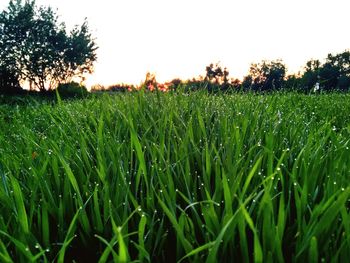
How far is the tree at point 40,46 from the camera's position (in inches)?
1267

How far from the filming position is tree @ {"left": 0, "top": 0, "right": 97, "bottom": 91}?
3219 centimetres

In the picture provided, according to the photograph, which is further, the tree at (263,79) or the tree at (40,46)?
the tree at (40,46)

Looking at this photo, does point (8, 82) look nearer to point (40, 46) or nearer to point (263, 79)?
point (40, 46)

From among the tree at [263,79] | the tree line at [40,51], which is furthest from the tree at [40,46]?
Answer: the tree at [263,79]

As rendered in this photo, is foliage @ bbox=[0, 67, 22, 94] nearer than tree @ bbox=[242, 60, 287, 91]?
No

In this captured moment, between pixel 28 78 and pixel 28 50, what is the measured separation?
272cm

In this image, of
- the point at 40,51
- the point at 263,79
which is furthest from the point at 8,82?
the point at 263,79

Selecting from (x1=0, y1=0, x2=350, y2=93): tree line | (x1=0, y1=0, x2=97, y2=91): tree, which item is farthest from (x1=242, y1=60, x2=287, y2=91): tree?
(x1=0, y1=0, x2=97, y2=91): tree

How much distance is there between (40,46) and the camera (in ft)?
109

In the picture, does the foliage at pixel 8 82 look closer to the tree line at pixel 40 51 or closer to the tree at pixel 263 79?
the tree line at pixel 40 51

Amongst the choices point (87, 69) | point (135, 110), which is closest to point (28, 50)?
point (87, 69)

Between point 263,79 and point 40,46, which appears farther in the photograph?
point 40,46

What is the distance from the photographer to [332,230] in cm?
77

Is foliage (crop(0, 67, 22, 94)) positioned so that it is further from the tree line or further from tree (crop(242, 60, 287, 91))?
tree (crop(242, 60, 287, 91))
